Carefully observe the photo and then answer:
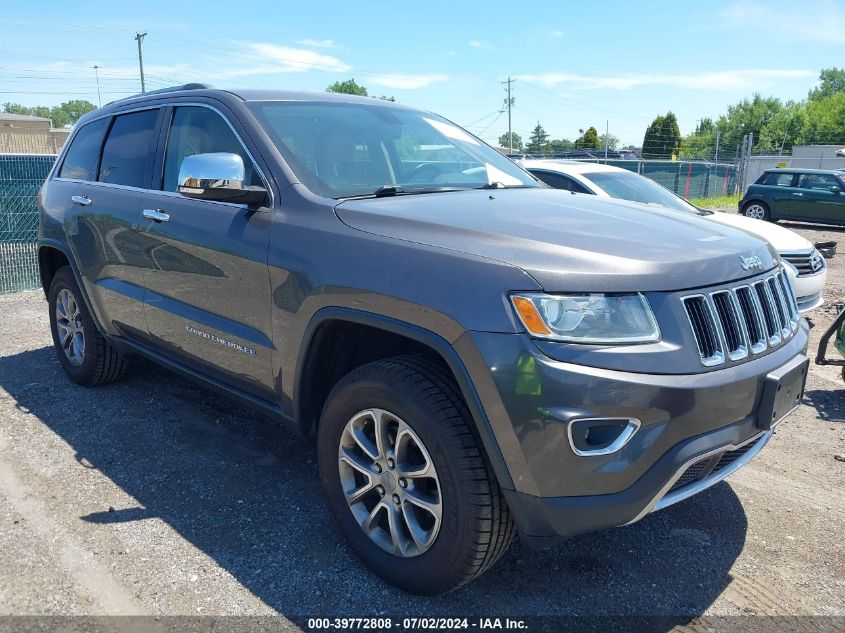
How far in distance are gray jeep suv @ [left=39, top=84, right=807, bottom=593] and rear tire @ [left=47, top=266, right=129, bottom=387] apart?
1.08 metres

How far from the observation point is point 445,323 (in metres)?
2.35

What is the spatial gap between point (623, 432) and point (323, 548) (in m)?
1.52

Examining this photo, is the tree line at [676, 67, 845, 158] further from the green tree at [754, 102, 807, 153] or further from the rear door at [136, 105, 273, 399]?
the rear door at [136, 105, 273, 399]

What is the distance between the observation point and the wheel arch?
2.29 m

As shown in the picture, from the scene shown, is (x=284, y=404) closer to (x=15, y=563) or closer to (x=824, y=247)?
(x=15, y=563)

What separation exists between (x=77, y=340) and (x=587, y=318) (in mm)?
4119

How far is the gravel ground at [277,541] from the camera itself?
2.71m

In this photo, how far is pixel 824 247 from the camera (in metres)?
7.82

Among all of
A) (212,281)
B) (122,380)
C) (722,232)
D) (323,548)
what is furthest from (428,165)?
(122,380)

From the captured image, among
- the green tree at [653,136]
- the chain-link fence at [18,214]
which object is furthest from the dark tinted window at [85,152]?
the green tree at [653,136]

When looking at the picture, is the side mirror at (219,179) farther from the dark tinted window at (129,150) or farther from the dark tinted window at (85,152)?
the dark tinted window at (85,152)

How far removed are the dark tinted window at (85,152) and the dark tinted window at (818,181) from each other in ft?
59.2

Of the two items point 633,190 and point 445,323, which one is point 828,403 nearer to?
point 633,190

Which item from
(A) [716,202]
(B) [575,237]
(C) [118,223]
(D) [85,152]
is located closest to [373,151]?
(B) [575,237]
